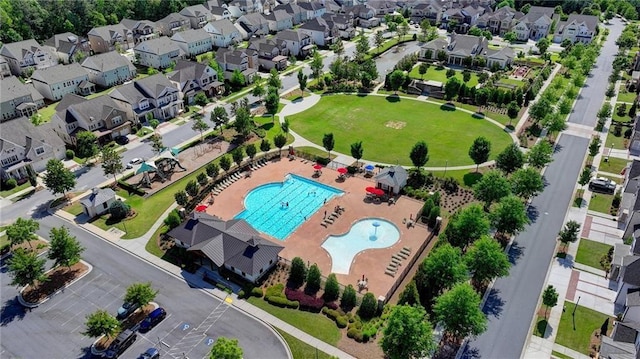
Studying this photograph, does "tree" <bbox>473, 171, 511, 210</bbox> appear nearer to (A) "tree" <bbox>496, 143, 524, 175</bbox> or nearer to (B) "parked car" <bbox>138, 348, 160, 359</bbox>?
(A) "tree" <bbox>496, 143, 524, 175</bbox>

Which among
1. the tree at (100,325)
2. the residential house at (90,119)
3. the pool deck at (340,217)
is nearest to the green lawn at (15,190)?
the residential house at (90,119)

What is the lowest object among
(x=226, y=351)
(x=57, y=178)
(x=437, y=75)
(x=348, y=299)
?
(x=437, y=75)

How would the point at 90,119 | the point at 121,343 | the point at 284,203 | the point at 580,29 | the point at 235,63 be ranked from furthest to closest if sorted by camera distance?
the point at 580,29 → the point at 235,63 → the point at 90,119 → the point at 284,203 → the point at 121,343

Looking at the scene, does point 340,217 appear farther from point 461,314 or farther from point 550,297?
point 550,297

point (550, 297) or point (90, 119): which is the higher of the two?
point (90, 119)

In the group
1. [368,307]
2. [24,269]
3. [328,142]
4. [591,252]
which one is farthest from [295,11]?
[368,307]

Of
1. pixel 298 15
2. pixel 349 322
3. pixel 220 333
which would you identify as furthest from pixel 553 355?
pixel 298 15

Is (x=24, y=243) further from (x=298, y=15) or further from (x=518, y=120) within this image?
(x=298, y=15)
